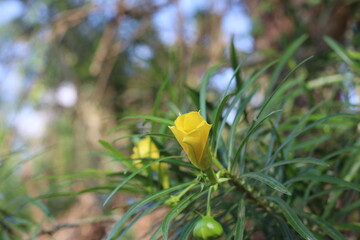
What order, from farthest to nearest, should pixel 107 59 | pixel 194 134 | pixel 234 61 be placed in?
1. pixel 107 59
2. pixel 234 61
3. pixel 194 134

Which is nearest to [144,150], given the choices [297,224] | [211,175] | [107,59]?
[211,175]

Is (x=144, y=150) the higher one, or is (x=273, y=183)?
(x=144, y=150)

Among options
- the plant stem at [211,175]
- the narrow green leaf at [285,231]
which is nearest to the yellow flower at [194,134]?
the plant stem at [211,175]

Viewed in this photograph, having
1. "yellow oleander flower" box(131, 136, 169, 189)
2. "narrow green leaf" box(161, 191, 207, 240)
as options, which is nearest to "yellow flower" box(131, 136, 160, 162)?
"yellow oleander flower" box(131, 136, 169, 189)

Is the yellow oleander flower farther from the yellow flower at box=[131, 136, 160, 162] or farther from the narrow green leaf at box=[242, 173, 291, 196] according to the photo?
the narrow green leaf at box=[242, 173, 291, 196]

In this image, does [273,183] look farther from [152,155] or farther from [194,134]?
[152,155]

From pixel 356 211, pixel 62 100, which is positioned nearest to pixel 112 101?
pixel 62 100

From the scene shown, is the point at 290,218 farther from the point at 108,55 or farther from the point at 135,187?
the point at 108,55
